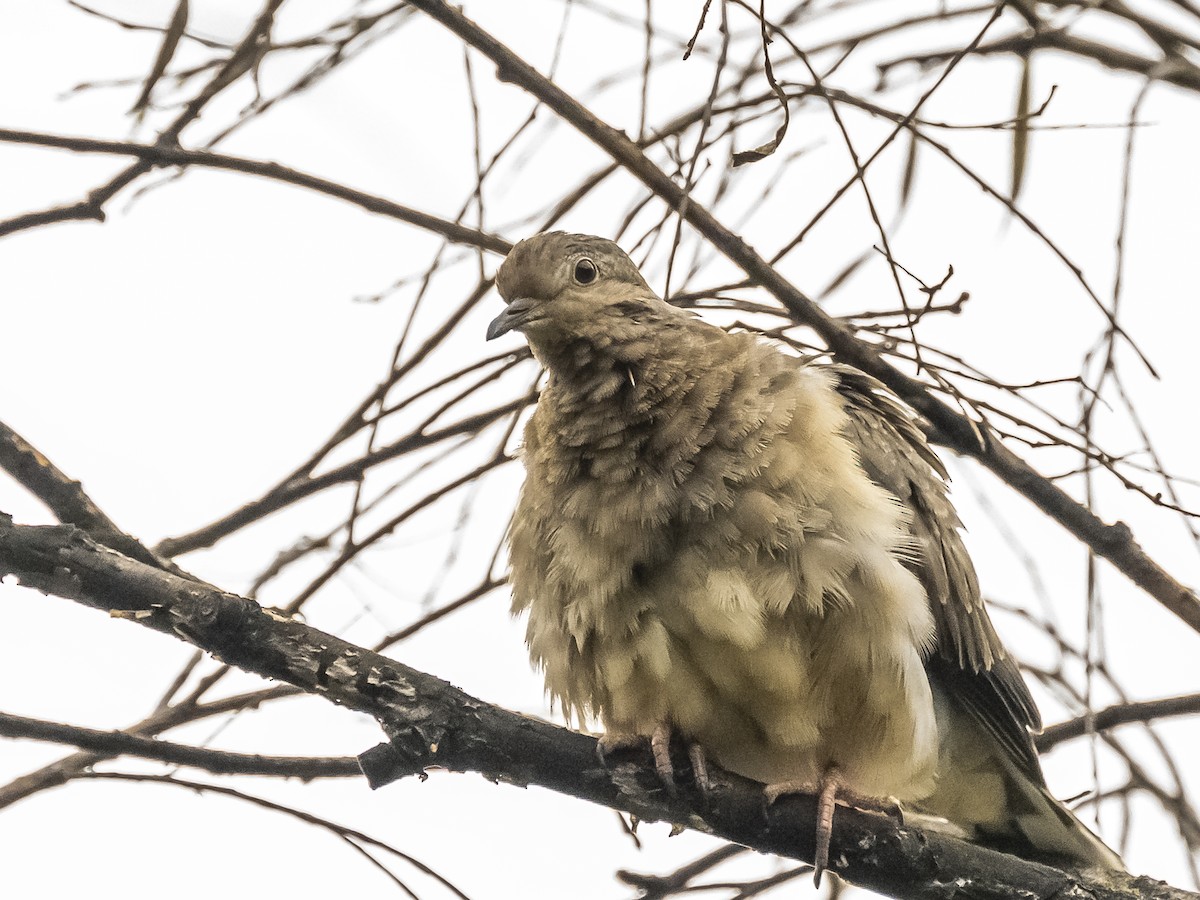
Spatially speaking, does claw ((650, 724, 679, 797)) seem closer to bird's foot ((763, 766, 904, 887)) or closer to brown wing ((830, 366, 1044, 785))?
bird's foot ((763, 766, 904, 887))

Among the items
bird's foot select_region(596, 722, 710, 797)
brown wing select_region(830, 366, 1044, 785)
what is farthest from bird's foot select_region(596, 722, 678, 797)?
brown wing select_region(830, 366, 1044, 785)

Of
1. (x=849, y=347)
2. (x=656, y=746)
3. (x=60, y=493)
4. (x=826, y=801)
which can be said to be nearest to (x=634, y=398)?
(x=849, y=347)

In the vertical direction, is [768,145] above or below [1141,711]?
above

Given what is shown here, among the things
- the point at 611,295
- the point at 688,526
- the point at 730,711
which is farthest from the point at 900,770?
the point at 611,295

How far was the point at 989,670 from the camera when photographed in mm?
3496

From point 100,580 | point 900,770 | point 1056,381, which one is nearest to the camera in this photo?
point 100,580

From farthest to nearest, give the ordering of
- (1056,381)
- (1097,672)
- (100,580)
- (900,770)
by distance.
Result: (1097,672) < (900,770) < (1056,381) < (100,580)

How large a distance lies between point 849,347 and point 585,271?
88 cm

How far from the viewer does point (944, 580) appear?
339 cm

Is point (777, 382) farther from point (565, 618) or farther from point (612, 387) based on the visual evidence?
point (565, 618)

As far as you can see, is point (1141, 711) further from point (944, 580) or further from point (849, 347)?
point (849, 347)

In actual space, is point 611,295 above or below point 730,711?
above

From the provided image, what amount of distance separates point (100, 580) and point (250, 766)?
1.55 ft

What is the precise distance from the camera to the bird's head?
3.42 metres
